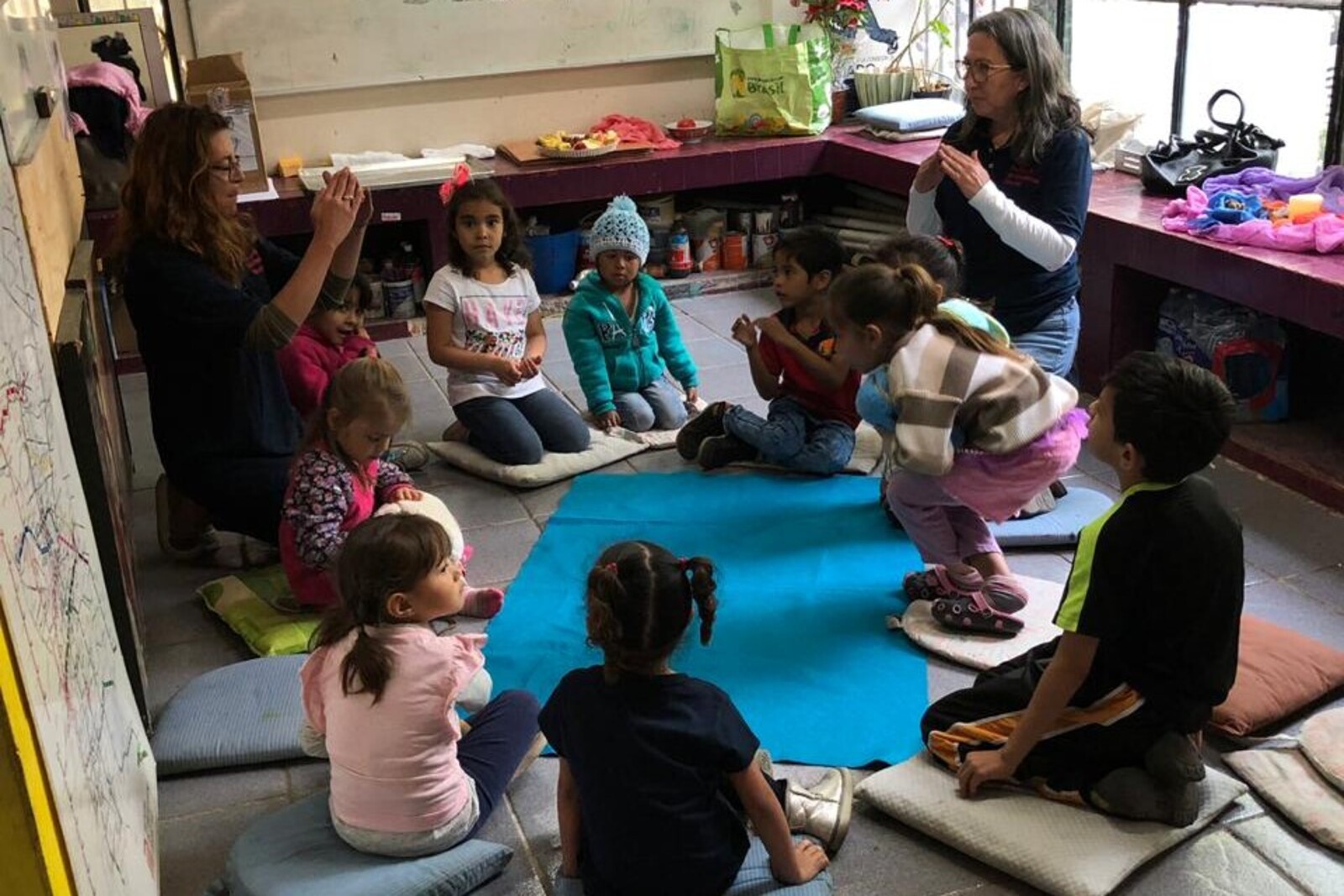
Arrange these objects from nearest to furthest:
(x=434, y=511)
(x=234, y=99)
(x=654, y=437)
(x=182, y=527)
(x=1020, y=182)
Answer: (x=434, y=511) < (x=182, y=527) < (x=1020, y=182) < (x=654, y=437) < (x=234, y=99)

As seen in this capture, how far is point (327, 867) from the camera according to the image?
2258 millimetres

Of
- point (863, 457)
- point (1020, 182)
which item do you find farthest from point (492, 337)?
point (1020, 182)

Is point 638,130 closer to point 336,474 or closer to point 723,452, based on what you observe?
point 723,452

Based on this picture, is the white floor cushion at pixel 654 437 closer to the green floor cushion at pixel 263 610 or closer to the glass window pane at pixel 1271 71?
the green floor cushion at pixel 263 610

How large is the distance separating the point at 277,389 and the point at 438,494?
0.65m

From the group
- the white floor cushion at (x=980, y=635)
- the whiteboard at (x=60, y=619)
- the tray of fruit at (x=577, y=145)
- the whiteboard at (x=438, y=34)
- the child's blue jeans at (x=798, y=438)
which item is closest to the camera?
the whiteboard at (x=60, y=619)

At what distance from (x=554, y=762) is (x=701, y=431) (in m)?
1.59

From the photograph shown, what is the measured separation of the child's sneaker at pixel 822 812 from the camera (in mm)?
2365

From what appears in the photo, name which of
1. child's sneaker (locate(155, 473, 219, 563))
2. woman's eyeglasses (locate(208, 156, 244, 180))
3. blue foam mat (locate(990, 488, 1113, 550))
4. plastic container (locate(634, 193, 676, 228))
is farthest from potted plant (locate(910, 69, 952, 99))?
child's sneaker (locate(155, 473, 219, 563))

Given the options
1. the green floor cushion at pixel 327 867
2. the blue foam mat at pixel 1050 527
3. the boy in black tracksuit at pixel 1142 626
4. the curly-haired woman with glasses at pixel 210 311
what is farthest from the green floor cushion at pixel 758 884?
the curly-haired woman with glasses at pixel 210 311

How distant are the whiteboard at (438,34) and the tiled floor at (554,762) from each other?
1471 millimetres

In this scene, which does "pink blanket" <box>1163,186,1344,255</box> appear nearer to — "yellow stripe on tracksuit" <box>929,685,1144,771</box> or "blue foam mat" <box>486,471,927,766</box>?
"blue foam mat" <box>486,471,927,766</box>

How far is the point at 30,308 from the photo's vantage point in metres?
2.10

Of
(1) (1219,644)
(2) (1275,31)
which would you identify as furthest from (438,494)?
(2) (1275,31)
